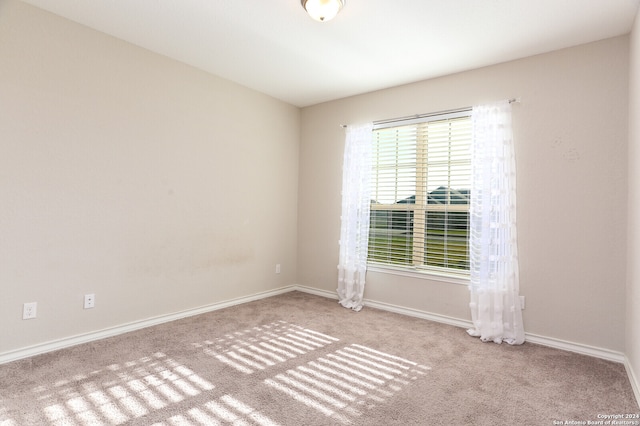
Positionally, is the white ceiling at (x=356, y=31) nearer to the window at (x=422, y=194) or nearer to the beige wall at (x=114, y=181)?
the beige wall at (x=114, y=181)

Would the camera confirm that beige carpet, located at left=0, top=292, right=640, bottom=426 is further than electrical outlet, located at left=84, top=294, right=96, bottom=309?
No

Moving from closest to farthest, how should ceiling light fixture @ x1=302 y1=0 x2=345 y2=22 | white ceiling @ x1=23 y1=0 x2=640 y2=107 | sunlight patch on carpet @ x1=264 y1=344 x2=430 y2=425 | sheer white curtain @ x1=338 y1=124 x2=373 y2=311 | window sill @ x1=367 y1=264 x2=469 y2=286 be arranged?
sunlight patch on carpet @ x1=264 y1=344 x2=430 y2=425
ceiling light fixture @ x1=302 y1=0 x2=345 y2=22
white ceiling @ x1=23 y1=0 x2=640 y2=107
window sill @ x1=367 y1=264 x2=469 y2=286
sheer white curtain @ x1=338 y1=124 x2=373 y2=311

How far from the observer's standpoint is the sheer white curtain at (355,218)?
13.5ft

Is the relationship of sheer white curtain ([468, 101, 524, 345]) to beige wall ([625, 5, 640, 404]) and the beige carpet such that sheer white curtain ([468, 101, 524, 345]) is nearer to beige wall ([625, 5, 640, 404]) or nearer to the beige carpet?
the beige carpet

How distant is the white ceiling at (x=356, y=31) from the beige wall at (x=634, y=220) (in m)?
0.38

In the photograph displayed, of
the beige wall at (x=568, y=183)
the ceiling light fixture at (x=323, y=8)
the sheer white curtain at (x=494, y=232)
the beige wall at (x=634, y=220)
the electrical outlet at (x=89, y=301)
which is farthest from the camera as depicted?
the sheer white curtain at (x=494, y=232)

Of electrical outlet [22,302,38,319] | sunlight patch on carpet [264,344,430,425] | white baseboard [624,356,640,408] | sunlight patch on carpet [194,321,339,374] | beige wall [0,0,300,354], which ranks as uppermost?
beige wall [0,0,300,354]

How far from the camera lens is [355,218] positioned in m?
4.17

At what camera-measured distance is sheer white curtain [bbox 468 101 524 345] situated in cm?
309

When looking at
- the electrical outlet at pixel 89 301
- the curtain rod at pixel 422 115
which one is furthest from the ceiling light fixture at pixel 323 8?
the electrical outlet at pixel 89 301

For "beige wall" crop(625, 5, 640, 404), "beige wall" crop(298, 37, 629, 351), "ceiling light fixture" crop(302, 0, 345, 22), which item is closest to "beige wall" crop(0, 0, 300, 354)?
"ceiling light fixture" crop(302, 0, 345, 22)

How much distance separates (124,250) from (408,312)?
9.69 ft

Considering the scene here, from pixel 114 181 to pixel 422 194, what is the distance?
306 cm

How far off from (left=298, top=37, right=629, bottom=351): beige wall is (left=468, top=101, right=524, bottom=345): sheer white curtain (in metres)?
0.10
